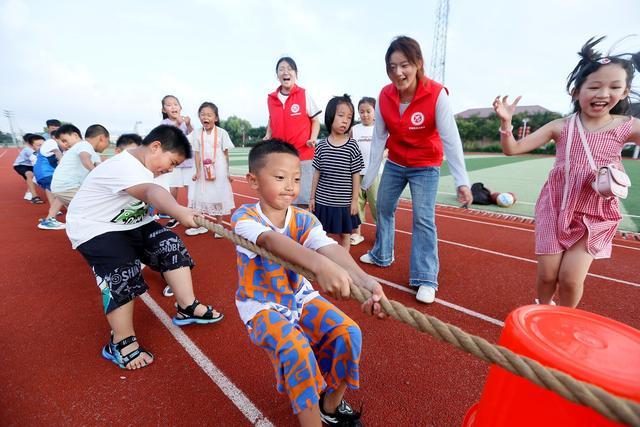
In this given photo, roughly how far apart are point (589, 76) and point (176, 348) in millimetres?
3388

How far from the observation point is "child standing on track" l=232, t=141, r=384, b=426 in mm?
1349

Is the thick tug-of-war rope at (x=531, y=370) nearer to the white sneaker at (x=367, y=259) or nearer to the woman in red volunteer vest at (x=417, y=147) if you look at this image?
the woman in red volunteer vest at (x=417, y=147)

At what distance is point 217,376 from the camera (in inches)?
83.7

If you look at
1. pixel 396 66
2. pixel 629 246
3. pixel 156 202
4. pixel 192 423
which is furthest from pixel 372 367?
pixel 629 246

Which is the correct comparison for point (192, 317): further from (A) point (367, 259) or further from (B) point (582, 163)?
(B) point (582, 163)

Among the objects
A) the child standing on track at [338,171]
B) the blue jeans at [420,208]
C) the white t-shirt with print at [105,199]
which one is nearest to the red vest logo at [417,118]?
the blue jeans at [420,208]

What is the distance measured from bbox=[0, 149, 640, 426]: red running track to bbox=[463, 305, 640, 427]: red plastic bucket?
2.93ft

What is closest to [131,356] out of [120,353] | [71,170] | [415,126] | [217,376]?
[120,353]

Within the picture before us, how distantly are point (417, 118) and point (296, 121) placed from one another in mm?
1761

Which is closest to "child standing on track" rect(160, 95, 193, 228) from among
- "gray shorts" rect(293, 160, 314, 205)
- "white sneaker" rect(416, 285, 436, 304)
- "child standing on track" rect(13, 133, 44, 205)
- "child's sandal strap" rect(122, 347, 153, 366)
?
"gray shorts" rect(293, 160, 314, 205)

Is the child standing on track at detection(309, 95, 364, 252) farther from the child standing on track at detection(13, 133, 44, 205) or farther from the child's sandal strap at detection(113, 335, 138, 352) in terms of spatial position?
the child standing on track at detection(13, 133, 44, 205)

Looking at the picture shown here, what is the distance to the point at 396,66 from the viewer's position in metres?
2.59

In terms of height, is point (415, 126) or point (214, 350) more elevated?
point (415, 126)

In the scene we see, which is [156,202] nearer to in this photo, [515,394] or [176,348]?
[176,348]
